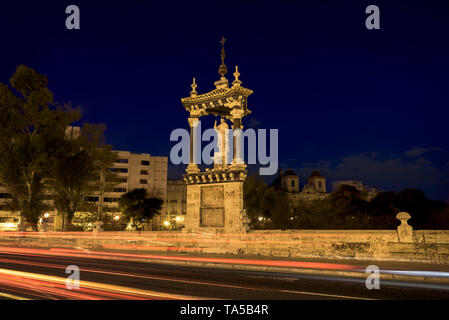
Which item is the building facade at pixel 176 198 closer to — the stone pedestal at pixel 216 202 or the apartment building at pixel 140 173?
the apartment building at pixel 140 173

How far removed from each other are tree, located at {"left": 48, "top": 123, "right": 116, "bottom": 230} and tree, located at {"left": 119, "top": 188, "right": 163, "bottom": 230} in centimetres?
2515

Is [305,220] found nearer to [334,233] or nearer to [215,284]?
[334,233]

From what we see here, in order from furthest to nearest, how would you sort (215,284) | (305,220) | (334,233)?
(305,220), (334,233), (215,284)

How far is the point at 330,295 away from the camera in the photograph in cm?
705

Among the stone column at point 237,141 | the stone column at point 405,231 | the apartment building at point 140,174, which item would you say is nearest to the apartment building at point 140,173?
the apartment building at point 140,174

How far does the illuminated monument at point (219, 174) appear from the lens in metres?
17.2

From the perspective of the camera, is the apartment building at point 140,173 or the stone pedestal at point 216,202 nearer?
the stone pedestal at point 216,202

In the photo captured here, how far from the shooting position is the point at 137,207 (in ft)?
174

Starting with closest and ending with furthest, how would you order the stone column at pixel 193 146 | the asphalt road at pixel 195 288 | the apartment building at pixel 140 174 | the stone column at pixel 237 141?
the asphalt road at pixel 195 288
the stone column at pixel 237 141
the stone column at pixel 193 146
the apartment building at pixel 140 174

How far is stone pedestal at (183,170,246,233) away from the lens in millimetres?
17078

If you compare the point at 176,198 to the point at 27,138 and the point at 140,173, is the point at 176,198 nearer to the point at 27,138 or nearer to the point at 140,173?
the point at 140,173
